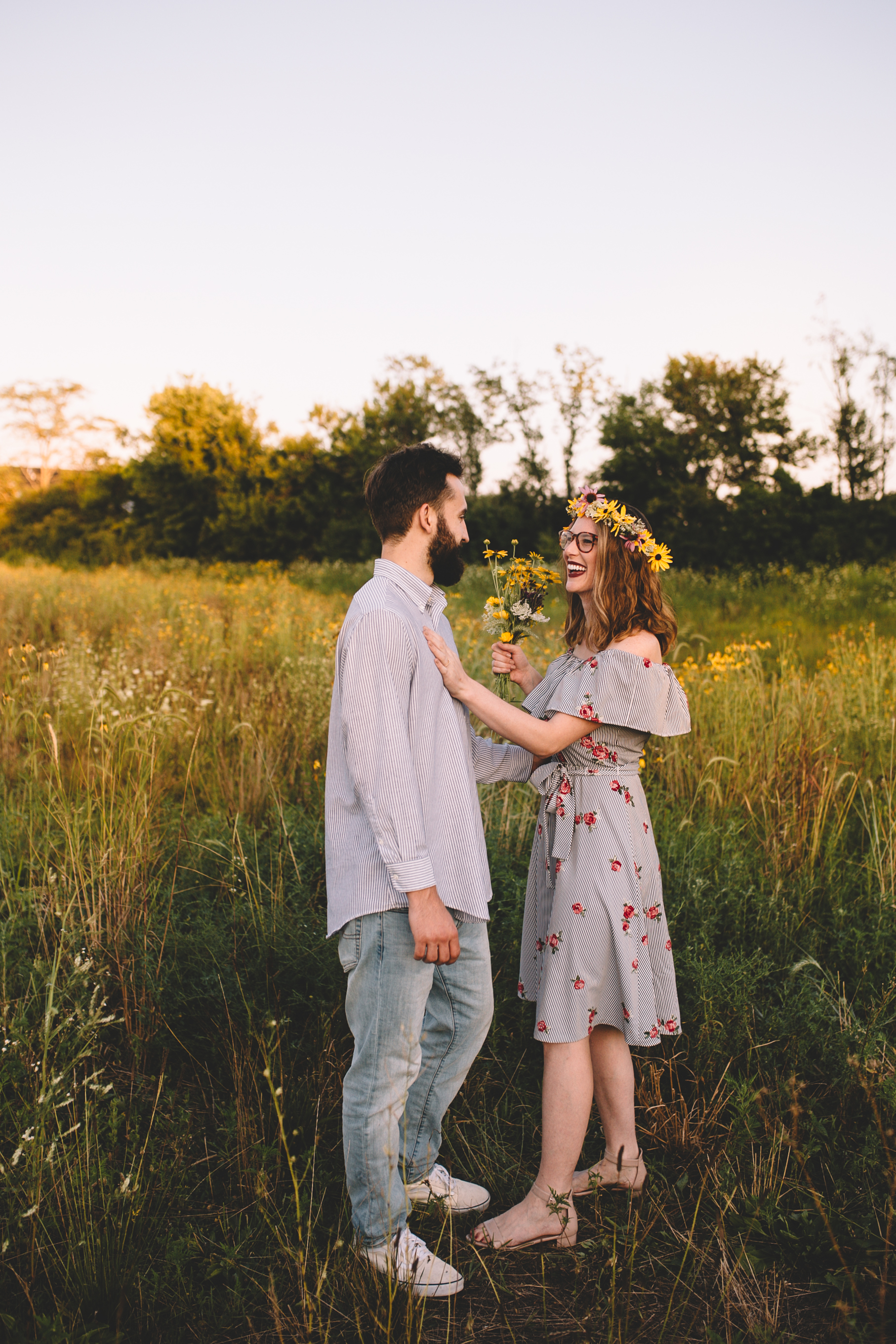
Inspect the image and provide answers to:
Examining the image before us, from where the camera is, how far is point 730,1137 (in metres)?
2.32

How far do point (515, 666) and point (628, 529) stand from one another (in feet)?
1.78

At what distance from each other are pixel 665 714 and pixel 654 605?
1.05 feet

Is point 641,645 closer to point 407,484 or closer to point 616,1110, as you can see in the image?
point 407,484

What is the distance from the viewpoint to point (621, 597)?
2.29 metres

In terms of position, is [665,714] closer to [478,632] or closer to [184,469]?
[478,632]

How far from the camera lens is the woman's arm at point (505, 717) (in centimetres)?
198

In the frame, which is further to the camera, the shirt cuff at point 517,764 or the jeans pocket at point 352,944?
the shirt cuff at point 517,764

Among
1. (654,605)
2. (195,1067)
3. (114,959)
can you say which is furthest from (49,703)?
(654,605)

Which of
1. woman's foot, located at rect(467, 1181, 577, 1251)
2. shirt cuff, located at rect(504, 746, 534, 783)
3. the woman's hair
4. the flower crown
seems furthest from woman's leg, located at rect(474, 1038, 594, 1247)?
the flower crown

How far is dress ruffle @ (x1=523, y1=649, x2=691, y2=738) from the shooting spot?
7.18ft

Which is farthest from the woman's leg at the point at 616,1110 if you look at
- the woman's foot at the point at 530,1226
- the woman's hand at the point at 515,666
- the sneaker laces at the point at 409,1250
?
the woman's hand at the point at 515,666

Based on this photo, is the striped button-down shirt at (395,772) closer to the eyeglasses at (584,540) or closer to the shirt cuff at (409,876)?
the shirt cuff at (409,876)

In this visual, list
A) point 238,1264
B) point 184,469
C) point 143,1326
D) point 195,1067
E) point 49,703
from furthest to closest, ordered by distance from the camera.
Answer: point 184,469 → point 49,703 → point 195,1067 → point 238,1264 → point 143,1326

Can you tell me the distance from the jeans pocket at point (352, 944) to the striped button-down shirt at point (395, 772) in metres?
0.04
